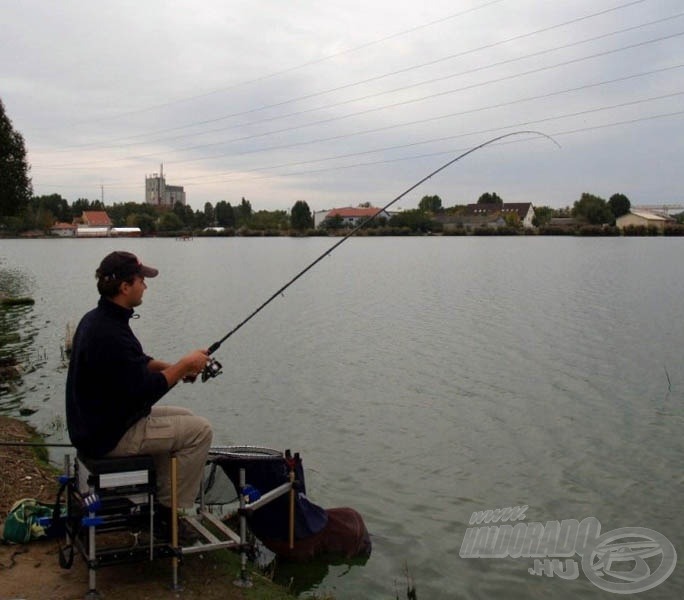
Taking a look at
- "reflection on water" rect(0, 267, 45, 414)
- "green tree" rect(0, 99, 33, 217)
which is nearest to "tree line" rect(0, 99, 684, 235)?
"green tree" rect(0, 99, 33, 217)

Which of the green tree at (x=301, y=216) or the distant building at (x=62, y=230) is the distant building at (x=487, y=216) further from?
the distant building at (x=62, y=230)

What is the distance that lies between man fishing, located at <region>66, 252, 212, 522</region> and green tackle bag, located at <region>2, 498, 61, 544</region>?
123cm

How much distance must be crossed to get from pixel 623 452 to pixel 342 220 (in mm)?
160996

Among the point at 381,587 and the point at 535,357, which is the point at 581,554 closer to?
the point at 381,587

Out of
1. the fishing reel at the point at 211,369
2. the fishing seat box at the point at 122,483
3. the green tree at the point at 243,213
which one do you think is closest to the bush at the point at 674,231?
the green tree at the point at 243,213

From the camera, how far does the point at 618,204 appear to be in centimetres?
14962

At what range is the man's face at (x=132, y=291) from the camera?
4719 millimetres

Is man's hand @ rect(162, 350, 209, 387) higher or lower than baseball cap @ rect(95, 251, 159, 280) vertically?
lower

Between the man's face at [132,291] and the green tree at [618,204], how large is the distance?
511 feet

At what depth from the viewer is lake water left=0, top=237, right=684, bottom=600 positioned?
24.8ft

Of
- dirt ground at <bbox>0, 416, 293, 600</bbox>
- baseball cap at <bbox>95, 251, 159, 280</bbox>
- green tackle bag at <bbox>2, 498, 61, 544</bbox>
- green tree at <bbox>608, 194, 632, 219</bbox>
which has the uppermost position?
green tree at <bbox>608, 194, 632, 219</bbox>

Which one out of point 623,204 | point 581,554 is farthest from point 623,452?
point 623,204

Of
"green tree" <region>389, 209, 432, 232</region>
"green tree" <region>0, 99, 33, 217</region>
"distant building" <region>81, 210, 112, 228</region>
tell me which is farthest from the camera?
"distant building" <region>81, 210, 112, 228</region>

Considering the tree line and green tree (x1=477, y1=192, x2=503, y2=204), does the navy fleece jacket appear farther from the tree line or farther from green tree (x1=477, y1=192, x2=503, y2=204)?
green tree (x1=477, y1=192, x2=503, y2=204)
